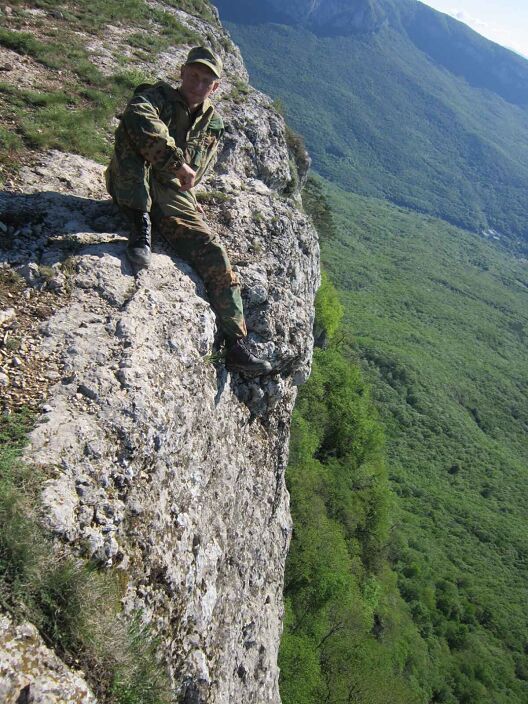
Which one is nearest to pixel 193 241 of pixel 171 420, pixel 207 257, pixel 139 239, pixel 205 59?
pixel 207 257

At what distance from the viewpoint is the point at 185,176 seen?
761 cm

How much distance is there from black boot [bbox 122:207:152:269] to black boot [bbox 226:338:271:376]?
1960 mm

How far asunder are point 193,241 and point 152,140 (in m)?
1.60

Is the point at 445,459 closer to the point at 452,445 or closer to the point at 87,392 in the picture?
the point at 452,445

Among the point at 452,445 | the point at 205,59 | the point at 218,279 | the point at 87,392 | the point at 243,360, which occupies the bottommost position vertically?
the point at 452,445

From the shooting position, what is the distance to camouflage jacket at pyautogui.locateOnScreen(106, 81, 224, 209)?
7180 mm

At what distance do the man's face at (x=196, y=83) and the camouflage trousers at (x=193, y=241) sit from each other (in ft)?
4.28

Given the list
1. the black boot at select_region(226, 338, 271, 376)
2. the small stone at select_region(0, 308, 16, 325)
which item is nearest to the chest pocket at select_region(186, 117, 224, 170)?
the black boot at select_region(226, 338, 271, 376)

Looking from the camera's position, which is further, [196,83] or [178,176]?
[178,176]

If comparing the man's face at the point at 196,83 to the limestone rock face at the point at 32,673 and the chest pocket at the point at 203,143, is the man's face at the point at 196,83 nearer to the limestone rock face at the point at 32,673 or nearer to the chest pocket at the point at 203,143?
the chest pocket at the point at 203,143

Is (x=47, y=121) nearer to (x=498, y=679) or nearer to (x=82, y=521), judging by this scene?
(x=82, y=521)

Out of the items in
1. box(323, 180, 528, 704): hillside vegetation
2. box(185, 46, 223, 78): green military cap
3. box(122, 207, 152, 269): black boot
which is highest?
box(185, 46, 223, 78): green military cap

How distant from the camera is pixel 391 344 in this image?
382ft

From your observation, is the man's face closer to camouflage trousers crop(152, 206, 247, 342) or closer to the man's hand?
the man's hand
